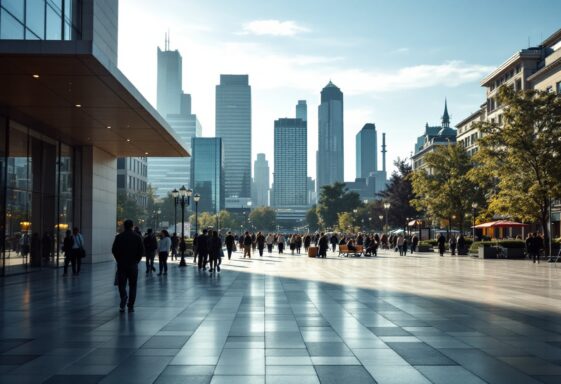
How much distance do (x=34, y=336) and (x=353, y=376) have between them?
5.45m

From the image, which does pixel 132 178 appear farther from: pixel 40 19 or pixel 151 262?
pixel 40 19

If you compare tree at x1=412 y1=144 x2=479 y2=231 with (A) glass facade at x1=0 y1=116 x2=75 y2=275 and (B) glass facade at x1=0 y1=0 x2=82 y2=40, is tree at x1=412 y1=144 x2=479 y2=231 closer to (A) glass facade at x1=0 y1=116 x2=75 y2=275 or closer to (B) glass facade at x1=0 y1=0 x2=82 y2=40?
(A) glass facade at x1=0 y1=116 x2=75 y2=275

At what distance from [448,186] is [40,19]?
143 ft

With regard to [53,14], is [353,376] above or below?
below

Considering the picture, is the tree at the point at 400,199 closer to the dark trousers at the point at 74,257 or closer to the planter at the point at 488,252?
the planter at the point at 488,252

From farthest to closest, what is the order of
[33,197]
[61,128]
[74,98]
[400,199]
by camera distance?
1. [400,199]
2. [61,128]
3. [33,197]
4. [74,98]

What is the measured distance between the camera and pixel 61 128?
27.7m

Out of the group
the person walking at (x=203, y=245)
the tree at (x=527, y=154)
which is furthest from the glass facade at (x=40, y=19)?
the tree at (x=527, y=154)

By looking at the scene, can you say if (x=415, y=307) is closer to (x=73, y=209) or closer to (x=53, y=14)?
(x=53, y=14)

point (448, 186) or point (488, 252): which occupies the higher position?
point (448, 186)

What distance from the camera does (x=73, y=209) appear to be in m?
32.4

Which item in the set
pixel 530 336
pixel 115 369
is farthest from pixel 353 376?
pixel 530 336

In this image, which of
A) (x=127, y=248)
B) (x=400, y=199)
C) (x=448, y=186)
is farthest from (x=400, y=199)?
(x=127, y=248)

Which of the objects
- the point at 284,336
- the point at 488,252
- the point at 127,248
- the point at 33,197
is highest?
the point at 33,197
